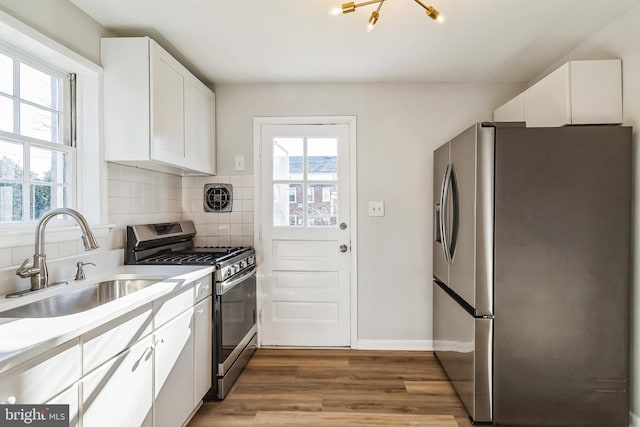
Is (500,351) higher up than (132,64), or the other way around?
(132,64)

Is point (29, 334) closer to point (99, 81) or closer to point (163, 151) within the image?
point (163, 151)

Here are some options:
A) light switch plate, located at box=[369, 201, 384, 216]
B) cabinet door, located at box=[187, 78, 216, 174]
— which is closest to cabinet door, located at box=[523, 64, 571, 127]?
light switch plate, located at box=[369, 201, 384, 216]

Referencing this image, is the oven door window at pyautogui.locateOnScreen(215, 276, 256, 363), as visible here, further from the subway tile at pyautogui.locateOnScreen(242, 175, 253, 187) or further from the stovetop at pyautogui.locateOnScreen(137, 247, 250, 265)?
the subway tile at pyautogui.locateOnScreen(242, 175, 253, 187)

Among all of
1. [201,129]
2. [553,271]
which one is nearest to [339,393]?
[553,271]

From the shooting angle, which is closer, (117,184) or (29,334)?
(29,334)

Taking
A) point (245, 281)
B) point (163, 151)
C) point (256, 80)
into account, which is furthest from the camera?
point (256, 80)

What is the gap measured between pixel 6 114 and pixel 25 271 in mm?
754

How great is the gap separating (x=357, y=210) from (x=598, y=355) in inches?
72.1

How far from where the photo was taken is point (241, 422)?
6.70 feet

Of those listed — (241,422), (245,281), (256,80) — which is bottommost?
(241,422)

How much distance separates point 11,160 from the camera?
1662mm

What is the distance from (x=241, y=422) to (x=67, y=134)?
1.95 m

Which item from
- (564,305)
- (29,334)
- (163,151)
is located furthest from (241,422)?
(564,305)

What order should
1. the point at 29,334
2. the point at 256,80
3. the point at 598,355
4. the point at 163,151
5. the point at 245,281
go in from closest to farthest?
the point at 29,334 → the point at 598,355 → the point at 163,151 → the point at 245,281 → the point at 256,80
